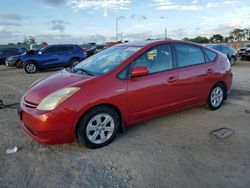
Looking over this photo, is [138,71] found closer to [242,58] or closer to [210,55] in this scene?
[210,55]

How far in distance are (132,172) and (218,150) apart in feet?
4.57

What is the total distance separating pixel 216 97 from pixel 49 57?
12.8m

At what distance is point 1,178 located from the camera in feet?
10.7

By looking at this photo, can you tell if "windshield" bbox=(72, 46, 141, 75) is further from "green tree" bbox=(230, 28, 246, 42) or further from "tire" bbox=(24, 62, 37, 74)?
"green tree" bbox=(230, 28, 246, 42)

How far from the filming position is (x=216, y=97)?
591 centimetres

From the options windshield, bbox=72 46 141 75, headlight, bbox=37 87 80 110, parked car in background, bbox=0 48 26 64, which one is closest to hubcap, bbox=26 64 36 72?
parked car in background, bbox=0 48 26 64

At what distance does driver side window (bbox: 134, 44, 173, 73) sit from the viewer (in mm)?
4520

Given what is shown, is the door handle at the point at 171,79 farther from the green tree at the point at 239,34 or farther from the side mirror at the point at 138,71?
the green tree at the point at 239,34

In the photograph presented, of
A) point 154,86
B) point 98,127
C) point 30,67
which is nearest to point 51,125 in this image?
point 98,127

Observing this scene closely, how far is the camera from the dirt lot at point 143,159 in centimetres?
316

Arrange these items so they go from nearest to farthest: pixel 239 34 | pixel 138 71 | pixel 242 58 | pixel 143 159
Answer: pixel 143 159 < pixel 138 71 < pixel 242 58 < pixel 239 34

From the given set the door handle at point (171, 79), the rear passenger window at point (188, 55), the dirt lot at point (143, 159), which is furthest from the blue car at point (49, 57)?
the door handle at point (171, 79)

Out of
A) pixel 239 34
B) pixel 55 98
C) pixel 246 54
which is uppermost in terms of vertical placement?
pixel 239 34

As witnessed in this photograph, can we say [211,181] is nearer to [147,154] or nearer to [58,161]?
[147,154]
